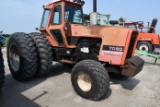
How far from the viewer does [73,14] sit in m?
5.61

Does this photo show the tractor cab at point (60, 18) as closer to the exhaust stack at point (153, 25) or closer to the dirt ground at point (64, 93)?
the dirt ground at point (64, 93)

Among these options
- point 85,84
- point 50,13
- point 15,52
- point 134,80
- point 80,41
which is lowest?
point 134,80

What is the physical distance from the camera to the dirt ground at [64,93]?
3.84 meters

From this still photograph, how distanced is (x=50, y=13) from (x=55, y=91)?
2406mm

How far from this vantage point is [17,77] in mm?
5152

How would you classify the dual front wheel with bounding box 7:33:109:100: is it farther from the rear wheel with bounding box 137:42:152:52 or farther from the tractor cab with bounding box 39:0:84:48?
the rear wheel with bounding box 137:42:152:52

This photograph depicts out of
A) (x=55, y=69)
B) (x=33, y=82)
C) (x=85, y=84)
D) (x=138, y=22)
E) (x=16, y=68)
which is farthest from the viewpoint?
(x=138, y=22)

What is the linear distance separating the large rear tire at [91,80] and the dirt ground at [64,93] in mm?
150

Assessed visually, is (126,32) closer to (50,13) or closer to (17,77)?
(50,13)

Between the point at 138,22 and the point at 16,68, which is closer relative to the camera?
the point at 16,68

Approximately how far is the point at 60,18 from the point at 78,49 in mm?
1037

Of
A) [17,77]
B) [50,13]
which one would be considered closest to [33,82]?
[17,77]

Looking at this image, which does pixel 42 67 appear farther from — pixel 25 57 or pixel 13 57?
pixel 13 57

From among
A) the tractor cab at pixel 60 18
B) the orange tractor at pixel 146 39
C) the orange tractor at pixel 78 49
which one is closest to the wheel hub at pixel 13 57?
the orange tractor at pixel 78 49
